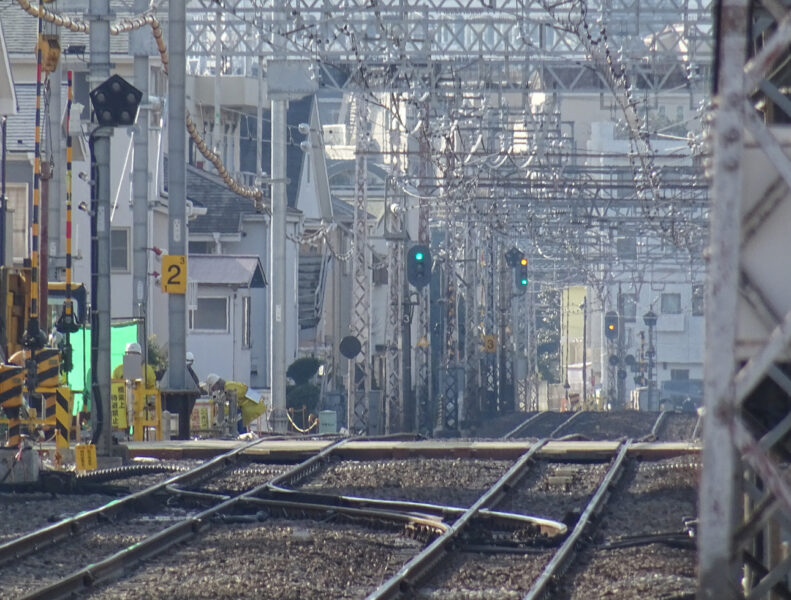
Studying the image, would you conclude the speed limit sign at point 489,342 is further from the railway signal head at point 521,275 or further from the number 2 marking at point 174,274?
the number 2 marking at point 174,274

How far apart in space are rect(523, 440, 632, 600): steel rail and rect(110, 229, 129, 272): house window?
19.0 metres

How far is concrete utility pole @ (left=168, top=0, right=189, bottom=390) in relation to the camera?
62.7 ft

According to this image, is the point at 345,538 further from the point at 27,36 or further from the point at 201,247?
the point at 201,247

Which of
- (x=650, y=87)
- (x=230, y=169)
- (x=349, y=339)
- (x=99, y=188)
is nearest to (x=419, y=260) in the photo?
(x=349, y=339)

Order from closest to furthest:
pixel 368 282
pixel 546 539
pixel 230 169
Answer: pixel 546 539 < pixel 368 282 < pixel 230 169

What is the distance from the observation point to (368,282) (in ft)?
103

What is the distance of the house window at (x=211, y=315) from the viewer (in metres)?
36.5

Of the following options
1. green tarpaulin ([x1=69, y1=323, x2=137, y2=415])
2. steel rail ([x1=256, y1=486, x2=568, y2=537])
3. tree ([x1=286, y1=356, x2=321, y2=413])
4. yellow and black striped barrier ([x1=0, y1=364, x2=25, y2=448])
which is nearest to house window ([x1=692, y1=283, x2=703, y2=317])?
tree ([x1=286, y1=356, x2=321, y2=413])

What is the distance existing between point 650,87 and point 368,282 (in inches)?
283

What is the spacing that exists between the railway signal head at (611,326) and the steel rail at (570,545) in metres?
41.0

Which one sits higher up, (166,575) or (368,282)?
(368,282)

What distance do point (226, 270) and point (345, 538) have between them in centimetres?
2597

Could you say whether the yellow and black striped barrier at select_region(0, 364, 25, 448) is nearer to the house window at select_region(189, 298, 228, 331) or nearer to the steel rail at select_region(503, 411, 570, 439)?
the steel rail at select_region(503, 411, 570, 439)

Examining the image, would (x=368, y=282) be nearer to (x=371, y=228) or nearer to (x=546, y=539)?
(x=371, y=228)
